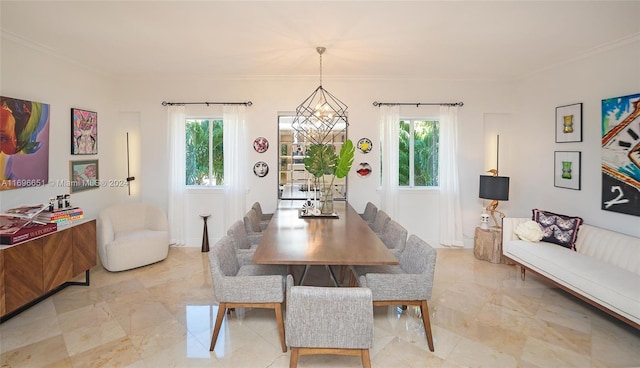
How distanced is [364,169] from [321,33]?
7.82 ft

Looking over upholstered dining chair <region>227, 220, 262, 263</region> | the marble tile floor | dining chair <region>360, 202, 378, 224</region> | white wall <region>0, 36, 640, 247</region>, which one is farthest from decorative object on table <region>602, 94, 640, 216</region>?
upholstered dining chair <region>227, 220, 262, 263</region>

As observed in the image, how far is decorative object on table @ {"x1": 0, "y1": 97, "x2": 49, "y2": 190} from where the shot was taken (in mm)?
3107

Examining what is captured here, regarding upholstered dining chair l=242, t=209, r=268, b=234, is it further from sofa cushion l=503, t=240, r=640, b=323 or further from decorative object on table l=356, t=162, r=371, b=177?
sofa cushion l=503, t=240, r=640, b=323

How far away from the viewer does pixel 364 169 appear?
5.05 metres

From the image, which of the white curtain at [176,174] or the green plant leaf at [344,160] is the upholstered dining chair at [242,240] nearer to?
the green plant leaf at [344,160]

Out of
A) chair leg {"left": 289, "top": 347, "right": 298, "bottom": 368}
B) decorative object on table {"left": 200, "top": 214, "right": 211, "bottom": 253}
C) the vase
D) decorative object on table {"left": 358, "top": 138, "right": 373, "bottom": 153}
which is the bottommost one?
chair leg {"left": 289, "top": 347, "right": 298, "bottom": 368}

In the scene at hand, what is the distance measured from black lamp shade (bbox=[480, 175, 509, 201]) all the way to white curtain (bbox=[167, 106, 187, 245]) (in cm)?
447

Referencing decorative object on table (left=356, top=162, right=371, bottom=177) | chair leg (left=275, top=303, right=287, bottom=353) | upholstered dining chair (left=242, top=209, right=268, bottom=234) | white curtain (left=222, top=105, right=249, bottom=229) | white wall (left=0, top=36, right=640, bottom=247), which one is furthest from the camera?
decorative object on table (left=356, top=162, right=371, bottom=177)

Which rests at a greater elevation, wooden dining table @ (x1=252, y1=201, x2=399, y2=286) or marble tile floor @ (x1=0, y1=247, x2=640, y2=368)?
wooden dining table @ (x1=252, y1=201, x2=399, y2=286)

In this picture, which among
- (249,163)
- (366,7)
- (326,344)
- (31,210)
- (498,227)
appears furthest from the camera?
(249,163)

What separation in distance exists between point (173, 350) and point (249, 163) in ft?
10.2

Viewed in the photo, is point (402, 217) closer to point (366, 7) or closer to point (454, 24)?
point (454, 24)

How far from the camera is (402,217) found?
5.16 meters

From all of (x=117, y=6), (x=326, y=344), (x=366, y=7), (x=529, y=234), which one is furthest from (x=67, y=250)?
(x=529, y=234)
